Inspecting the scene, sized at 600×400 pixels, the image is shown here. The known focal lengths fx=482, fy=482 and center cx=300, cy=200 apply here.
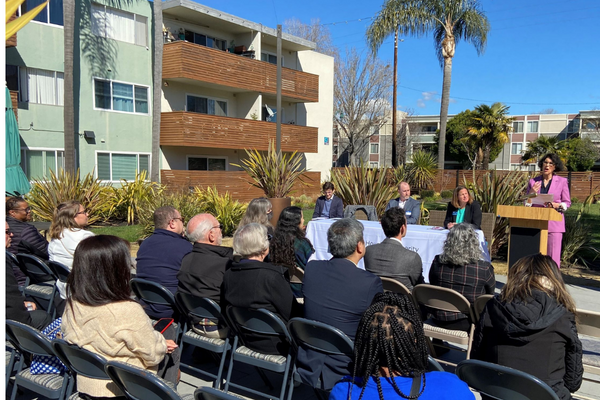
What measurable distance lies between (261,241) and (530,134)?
222ft

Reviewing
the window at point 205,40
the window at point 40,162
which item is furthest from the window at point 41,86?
the window at point 205,40

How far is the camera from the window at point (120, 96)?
721 inches

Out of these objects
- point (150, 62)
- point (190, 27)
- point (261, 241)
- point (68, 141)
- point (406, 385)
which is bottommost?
point (406, 385)

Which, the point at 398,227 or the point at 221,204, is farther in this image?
the point at 221,204

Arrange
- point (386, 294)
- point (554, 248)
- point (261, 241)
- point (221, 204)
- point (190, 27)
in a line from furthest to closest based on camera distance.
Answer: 1. point (190, 27)
2. point (221, 204)
3. point (554, 248)
4. point (261, 241)
5. point (386, 294)

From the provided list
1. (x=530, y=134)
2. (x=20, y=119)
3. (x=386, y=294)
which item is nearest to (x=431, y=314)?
(x=386, y=294)

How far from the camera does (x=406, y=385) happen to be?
6.14 ft

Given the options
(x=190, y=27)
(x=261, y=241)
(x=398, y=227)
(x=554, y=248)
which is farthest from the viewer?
(x=190, y=27)

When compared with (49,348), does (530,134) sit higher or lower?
higher

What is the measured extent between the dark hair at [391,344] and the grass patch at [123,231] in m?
11.0

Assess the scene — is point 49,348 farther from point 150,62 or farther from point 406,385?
point 150,62

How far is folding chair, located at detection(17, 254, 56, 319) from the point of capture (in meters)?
5.04

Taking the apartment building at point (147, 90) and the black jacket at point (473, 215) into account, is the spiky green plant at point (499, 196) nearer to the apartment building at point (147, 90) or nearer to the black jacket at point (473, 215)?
the black jacket at point (473, 215)

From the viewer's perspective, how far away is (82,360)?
2.68m
